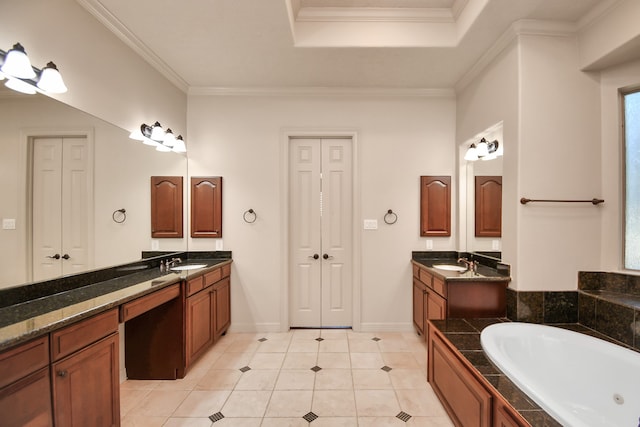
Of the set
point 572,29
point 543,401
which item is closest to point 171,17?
point 572,29

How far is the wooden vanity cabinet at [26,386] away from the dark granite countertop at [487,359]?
83.4 inches

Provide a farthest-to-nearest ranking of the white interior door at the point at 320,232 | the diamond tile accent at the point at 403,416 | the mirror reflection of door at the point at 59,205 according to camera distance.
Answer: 1. the white interior door at the point at 320,232
2. the diamond tile accent at the point at 403,416
3. the mirror reflection of door at the point at 59,205

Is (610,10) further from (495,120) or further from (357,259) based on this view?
(357,259)

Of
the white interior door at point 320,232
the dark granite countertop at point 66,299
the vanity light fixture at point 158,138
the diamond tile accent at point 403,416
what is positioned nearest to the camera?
the dark granite countertop at point 66,299

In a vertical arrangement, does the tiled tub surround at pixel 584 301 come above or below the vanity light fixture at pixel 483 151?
below

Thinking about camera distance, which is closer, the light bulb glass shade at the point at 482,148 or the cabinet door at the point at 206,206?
the light bulb glass shade at the point at 482,148

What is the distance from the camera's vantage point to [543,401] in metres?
1.20

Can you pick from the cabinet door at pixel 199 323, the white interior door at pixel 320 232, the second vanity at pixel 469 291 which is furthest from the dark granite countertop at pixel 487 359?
the cabinet door at pixel 199 323

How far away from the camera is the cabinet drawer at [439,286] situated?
246 cm

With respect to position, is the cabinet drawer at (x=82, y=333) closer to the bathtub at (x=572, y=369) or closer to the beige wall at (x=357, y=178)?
the beige wall at (x=357, y=178)

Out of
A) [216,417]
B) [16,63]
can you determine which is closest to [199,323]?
[216,417]

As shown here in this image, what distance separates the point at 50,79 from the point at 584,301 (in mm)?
3951

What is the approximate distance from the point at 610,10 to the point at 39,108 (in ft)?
12.7

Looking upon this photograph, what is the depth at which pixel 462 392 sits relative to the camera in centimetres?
165
